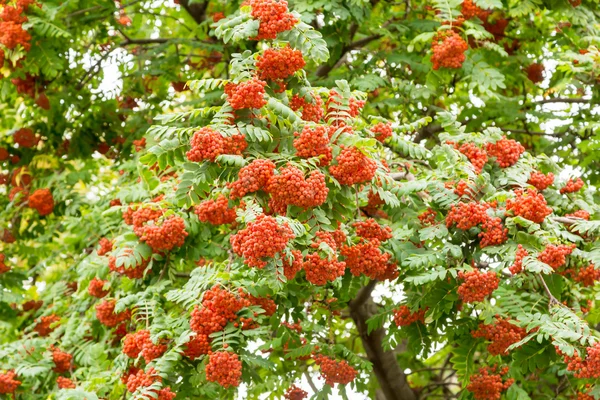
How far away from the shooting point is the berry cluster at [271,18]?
499 centimetres

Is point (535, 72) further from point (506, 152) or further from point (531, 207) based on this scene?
point (531, 207)

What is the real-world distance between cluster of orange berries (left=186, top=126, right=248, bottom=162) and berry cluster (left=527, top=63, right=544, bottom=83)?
4.39 meters

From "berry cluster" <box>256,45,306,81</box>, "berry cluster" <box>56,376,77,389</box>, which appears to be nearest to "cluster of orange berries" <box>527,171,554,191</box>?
"berry cluster" <box>256,45,306,81</box>

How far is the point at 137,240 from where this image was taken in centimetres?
585

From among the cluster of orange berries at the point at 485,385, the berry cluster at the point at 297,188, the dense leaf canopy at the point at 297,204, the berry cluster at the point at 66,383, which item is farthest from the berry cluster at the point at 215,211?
the cluster of orange berries at the point at 485,385

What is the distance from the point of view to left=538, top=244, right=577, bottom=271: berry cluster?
5.04 metres

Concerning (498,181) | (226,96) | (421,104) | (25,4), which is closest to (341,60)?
(421,104)

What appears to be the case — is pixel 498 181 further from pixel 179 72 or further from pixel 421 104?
pixel 179 72

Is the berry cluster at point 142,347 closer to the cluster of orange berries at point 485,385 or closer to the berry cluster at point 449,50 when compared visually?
the cluster of orange berries at point 485,385

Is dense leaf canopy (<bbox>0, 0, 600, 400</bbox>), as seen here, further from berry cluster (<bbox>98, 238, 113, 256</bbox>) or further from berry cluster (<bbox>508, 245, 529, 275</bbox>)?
berry cluster (<bbox>98, 238, 113, 256</bbox>)

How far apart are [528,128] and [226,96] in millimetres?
4587

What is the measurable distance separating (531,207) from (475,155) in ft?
2.00

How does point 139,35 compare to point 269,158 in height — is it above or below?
above

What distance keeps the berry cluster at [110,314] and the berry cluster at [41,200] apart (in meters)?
1.82
